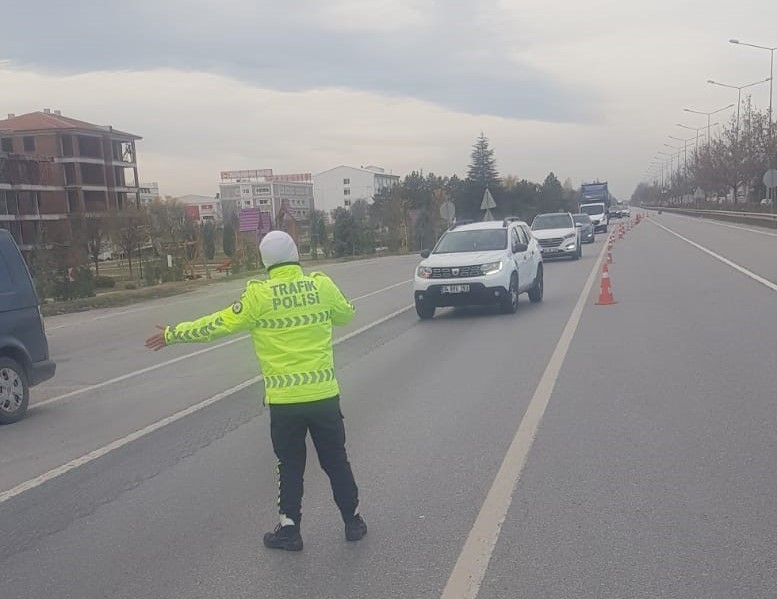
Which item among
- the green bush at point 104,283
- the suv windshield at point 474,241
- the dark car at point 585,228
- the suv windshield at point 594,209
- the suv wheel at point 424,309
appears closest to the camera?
the suv wheel at point 424,309

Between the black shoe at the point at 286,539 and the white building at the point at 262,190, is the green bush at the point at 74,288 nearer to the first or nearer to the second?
the black shoe at the point at 286,539

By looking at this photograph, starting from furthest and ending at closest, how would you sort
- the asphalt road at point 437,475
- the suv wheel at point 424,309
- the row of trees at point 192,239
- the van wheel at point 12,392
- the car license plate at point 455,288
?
the row of trees at point 192,239
the suv wheel at point 424,309
the car license plate at point 455,288
the van wheel at point 12,392
the asphalt road at point 437,475

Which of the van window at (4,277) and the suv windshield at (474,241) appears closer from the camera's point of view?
the van window at (4,277)

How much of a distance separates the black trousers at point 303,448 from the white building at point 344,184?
140 m

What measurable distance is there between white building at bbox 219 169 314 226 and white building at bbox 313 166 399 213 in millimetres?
2891

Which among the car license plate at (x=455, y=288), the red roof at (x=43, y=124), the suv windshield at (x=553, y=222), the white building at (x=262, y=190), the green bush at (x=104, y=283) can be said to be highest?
the red roof at (x=43, y=124)

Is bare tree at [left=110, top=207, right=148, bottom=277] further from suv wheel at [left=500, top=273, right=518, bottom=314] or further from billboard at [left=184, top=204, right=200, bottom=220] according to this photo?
suv wheel at [left=500, top=273, right=518, bottom=314]


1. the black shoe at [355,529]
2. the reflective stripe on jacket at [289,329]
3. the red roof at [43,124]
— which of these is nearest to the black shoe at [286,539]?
the black shoe at [355,529]

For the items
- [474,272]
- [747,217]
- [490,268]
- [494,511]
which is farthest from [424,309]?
[747,217]

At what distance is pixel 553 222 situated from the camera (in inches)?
1277

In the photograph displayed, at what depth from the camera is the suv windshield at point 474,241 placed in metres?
16.3

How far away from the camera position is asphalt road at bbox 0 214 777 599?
14.2ft

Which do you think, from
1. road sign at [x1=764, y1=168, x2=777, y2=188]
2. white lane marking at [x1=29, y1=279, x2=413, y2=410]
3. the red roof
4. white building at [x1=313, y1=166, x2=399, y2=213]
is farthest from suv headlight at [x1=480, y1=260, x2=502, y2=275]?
white building at [x1=313, y1=166, x2=399, y2=213]

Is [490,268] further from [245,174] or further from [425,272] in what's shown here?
[245,174]
